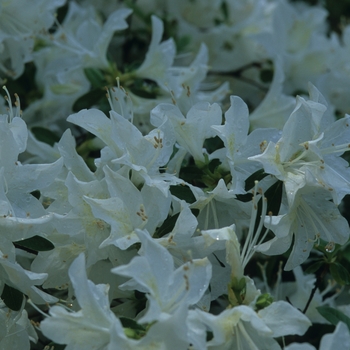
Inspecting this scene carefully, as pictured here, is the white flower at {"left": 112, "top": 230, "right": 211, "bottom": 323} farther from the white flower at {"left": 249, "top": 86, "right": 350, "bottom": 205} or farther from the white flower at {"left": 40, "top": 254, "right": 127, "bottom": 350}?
the white flower at {"left": 249, "top": 86, "right": 350, "bottom": 205}

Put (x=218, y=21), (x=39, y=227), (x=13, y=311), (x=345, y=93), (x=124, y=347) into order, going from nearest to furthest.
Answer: (x=124, y=347) < (x=39, y=227) < (x=13, y=311) < (x=345, y=93) < (x=218, y=21)

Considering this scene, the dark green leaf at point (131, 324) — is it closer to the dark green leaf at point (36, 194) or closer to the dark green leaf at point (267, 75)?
the dark green leaf at point (36, 194)

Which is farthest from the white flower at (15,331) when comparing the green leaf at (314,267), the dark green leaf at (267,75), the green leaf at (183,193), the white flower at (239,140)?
the dark green leaf at (267,75)

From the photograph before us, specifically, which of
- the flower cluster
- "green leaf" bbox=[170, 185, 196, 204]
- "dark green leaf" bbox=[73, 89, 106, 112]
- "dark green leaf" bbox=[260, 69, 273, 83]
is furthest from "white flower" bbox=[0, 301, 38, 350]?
"dark green leaf" bbox=[260, 69, 273, 83]

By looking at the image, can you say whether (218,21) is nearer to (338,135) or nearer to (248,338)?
(338,135)

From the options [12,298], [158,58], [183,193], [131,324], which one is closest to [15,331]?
[12,298]

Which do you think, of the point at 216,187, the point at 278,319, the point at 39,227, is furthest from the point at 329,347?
the point at 39,227
